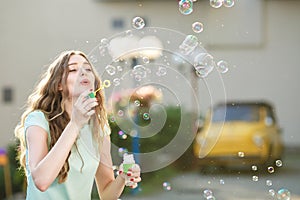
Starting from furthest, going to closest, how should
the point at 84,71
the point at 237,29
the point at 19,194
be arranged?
1. the point at 237,29
2. the point at 19,194
3. the point at 84,71

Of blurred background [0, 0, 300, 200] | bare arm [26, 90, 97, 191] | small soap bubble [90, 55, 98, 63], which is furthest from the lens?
blurred background [0, 0, 300, 200]

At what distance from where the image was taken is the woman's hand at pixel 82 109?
6.54 ft

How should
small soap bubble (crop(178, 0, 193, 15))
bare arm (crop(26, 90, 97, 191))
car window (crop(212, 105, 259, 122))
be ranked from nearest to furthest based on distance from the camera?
bare arm (crop(26, 90, 97, 191))
small soap bubble (crop(178, 0, 193, 15))
car window (crop(212, 105, 259, 122))

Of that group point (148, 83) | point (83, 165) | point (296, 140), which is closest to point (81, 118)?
point (83, 165)

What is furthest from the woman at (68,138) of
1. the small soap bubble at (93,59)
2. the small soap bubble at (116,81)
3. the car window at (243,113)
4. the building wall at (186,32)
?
the building wall at (186,32)

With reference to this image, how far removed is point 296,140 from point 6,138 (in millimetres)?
5141

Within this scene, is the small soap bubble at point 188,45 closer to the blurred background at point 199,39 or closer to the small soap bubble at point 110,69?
the small soap bubble at point 110,69

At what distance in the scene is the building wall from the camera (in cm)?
1130

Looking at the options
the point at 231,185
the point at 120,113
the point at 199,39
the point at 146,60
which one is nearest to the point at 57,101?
the point at 120,113

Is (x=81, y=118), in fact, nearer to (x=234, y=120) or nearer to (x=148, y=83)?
(x=148, y=83)

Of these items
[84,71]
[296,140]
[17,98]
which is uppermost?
[84,71]

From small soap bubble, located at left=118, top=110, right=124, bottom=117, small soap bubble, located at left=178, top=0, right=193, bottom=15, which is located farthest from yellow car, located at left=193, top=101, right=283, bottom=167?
small soap bubble, located at left=118, top=110, right=124, bottom=117

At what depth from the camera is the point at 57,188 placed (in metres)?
2.07

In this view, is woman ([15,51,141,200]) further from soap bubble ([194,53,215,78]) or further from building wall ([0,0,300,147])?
building wall ([0,0,300,147])
